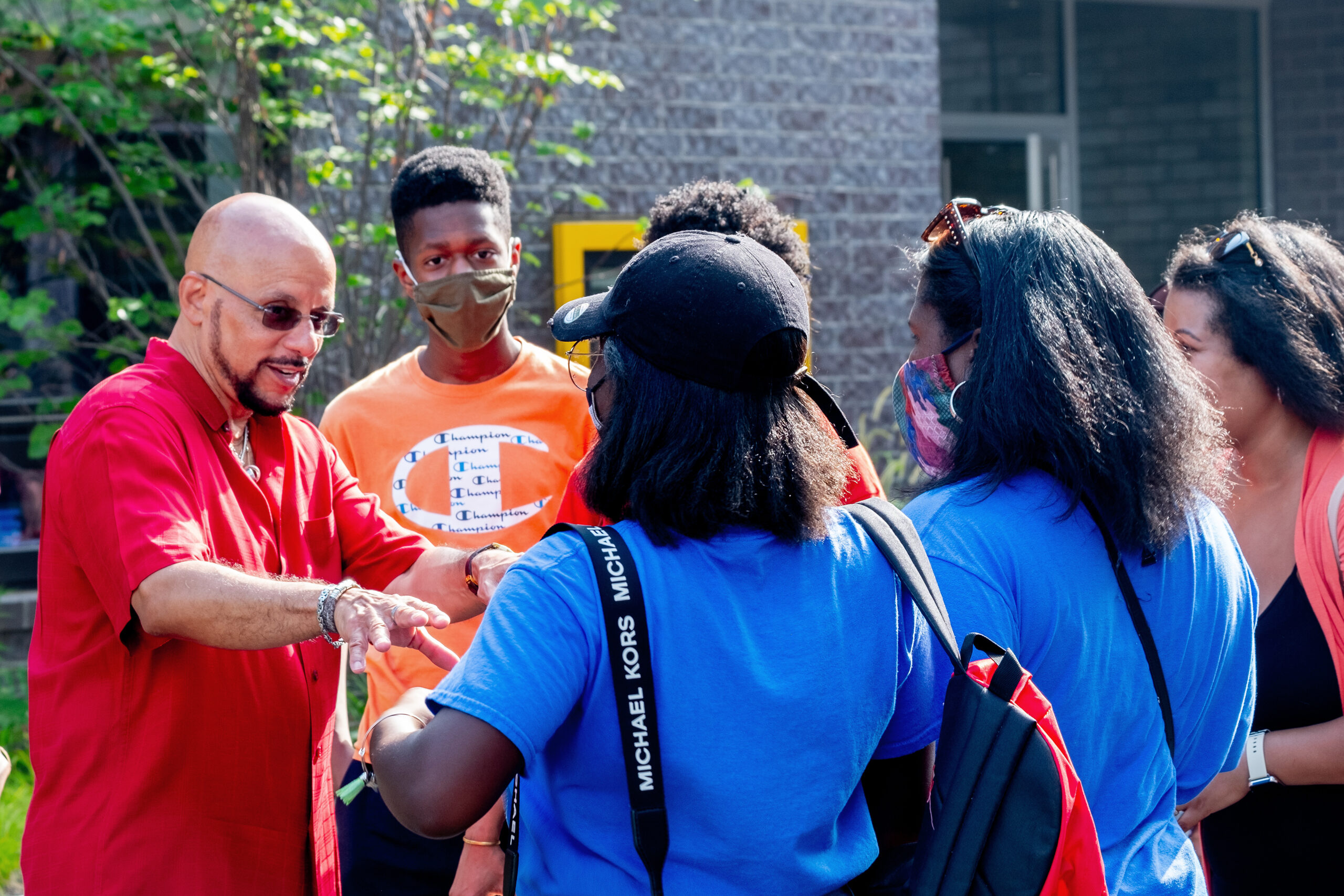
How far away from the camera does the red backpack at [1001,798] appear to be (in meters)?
1.45

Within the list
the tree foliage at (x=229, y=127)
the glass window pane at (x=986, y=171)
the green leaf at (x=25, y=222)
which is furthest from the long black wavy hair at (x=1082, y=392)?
the glass window pane at (x=986, y=171)

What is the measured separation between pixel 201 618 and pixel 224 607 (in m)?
0.05

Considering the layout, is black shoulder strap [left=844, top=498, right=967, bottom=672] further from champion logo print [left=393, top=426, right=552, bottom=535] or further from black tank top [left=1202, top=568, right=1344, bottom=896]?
champion logo print [left=393, top=426, right=552, bottom=535]

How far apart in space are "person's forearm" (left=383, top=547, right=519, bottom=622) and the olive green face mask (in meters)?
0.75

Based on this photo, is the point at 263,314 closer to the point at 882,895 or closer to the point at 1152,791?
the point at 882,895

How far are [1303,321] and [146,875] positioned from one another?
251 centimetres

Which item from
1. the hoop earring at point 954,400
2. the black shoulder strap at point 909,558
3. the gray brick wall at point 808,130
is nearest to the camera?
the black shoulder strap at point 909,558

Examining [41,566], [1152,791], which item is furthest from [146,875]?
[1152,791]

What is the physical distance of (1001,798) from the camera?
A: 1.47 meters

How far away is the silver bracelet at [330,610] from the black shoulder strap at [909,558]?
869 millimetres

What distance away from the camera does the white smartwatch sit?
2.37 m

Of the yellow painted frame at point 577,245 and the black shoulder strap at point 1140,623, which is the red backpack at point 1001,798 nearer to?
the black shoulder strap at point 1140,623

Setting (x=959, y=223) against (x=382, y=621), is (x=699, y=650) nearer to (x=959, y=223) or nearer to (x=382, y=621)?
(x=382, y=621)

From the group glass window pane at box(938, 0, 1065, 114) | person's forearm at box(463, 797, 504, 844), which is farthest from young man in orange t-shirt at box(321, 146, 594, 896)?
glass window pane at box(938, 0, 1065, 114)
